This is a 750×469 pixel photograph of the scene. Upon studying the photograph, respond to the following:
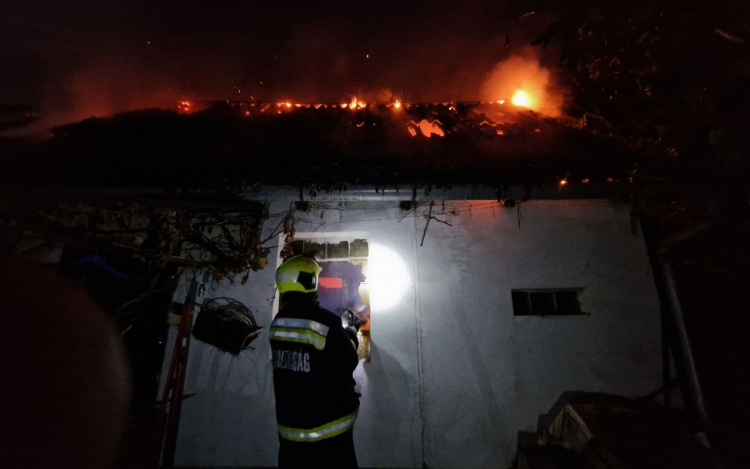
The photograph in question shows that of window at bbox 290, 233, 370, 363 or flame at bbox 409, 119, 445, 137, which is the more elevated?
flame at bbox 409, 119, 445, 137

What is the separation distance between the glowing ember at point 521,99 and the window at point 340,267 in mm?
4962

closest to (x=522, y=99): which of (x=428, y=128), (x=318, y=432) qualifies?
(x=428, y=128)

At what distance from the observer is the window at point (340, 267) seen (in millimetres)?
5266

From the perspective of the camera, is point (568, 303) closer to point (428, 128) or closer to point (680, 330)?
point (680, 330)

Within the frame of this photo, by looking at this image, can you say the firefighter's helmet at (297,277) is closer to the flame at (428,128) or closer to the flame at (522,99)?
the flame at (428,128)

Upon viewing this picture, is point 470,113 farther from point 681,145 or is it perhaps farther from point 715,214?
point 715,214

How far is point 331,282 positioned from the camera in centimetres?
539

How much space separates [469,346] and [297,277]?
3099mm

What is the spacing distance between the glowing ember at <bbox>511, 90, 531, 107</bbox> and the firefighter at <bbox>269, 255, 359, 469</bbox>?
670 cm

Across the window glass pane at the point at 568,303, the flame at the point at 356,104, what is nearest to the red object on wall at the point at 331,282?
the window glass pane at the point at 568,303

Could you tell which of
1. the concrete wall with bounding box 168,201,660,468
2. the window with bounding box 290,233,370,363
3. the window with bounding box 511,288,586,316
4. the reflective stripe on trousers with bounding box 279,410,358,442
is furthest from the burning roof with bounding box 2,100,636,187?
the reflective stripe on trousers with bounding box 279,410,358,442

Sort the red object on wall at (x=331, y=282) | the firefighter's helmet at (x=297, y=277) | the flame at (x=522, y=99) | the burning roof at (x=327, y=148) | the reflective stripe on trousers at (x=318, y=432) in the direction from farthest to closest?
the flame at (x=522, y=99) → the red object on wall at (x=331, y=282) → the burning roof at (x=327, y=148) → the firefighter's helmet at (x=297, y=277) → the reflective stripe on trousers at (x=318, y=432)

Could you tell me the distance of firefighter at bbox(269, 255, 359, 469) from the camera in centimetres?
276

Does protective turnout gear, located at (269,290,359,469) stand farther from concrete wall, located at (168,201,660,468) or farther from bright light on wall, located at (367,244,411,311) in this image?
bright light on wall, located at (367,244,411,311)
